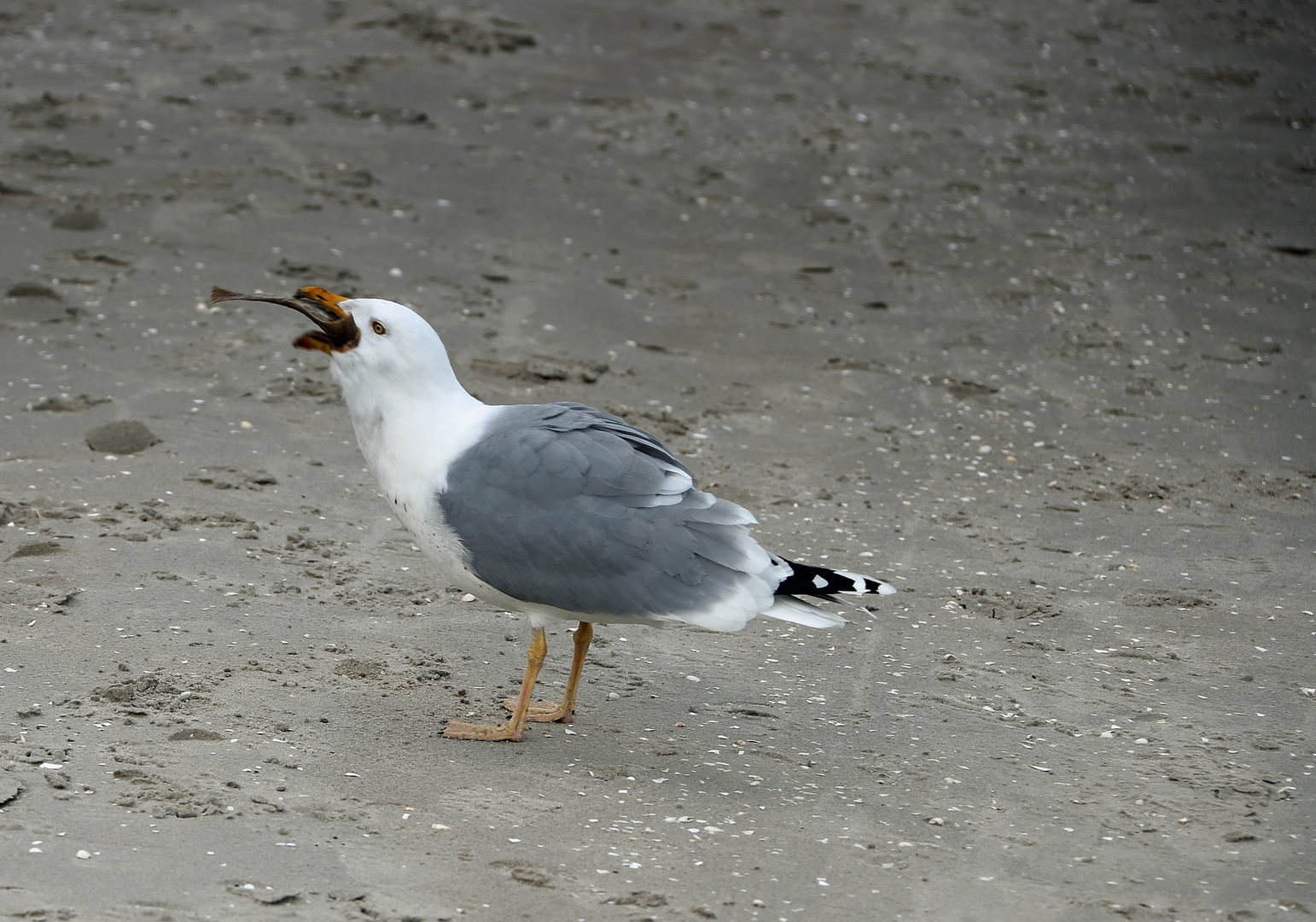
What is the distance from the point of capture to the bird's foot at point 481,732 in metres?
4.05

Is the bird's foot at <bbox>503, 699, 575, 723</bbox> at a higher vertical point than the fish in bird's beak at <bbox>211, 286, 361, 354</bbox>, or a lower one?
lower

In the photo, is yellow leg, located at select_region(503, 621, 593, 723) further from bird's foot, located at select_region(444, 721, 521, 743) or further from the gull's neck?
the gull's neck

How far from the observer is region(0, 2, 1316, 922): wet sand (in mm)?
3549

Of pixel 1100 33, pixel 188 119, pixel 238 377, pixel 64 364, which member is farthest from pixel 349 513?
pixel 1100 33

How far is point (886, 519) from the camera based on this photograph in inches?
234

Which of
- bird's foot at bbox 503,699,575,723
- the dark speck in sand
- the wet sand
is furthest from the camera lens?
the dark speck in sand

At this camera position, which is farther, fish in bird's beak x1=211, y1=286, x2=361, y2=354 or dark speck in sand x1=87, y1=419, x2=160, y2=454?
dark speck in sand x1=87, y1=419, x2=160, y2=454

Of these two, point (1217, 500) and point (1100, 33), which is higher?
point (1100, 33)

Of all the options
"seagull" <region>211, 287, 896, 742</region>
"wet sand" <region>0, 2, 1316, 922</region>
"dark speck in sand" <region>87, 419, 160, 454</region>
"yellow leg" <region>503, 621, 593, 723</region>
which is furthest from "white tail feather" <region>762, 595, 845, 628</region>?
"dark speck in sand" <region>87, 419, 160, 454</region>

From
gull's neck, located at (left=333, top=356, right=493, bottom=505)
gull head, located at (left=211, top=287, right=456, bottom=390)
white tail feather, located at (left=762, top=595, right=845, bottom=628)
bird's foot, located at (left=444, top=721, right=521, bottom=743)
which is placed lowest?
bird's foot, located at (left=444, top=721, right=521, bottom=743)

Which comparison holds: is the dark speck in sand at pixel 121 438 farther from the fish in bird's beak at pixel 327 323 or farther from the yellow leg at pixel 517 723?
the yellow leg at pixel 517 723

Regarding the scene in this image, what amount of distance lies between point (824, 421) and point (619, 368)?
1.07 m

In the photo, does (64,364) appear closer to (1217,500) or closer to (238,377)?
(238,377)

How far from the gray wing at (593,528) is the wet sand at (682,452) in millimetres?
522
